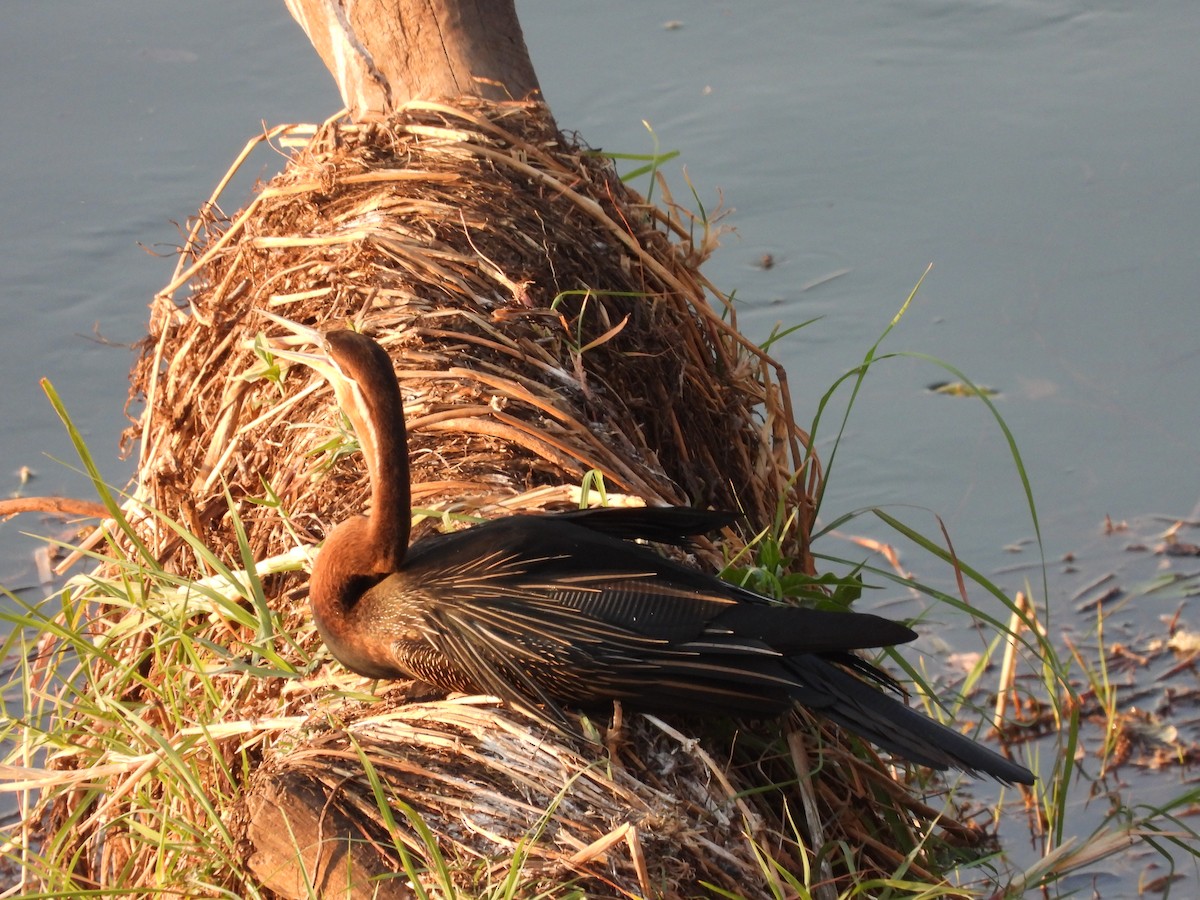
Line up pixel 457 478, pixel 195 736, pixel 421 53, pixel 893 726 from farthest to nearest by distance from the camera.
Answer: pixel 421 53 < pixel 457 478 < pixel 195 736 < pixel 893 726

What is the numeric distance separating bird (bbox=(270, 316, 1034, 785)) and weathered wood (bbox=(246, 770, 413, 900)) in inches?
12.9

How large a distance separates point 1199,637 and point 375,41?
10.7 feet

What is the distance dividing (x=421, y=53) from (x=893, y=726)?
2.07 m

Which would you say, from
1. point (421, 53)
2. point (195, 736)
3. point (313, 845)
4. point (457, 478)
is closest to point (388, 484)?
point (457, 478)

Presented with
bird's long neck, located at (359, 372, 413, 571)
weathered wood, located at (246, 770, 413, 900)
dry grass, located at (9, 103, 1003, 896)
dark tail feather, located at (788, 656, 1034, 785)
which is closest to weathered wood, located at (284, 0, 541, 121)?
dry grass, located at (9, 103, 1003, 896)

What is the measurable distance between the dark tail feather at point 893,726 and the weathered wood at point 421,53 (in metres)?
1.76

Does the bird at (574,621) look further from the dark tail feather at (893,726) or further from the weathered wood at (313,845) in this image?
the weathered wood at (313,845)

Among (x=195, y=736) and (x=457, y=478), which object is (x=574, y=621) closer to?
(x=457, y=478)

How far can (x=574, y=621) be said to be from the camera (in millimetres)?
2402

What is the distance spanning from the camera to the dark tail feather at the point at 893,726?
235 cm

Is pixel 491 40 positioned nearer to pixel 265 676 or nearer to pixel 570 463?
pixel 570 463

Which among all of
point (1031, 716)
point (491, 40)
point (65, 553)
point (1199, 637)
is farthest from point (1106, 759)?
point (65, 553)

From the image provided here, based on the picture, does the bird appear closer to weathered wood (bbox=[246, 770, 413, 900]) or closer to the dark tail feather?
the dark tail feather

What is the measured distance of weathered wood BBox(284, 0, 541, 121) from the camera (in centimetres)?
357
